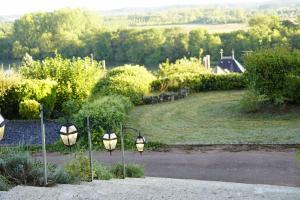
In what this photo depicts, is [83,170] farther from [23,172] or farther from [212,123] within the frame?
[212,123]

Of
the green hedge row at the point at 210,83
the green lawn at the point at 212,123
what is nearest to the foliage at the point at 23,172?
the green lawn at the point at 212,123

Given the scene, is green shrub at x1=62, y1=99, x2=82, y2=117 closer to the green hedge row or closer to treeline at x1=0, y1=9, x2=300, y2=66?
the green hedge row

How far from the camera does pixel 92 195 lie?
8023 millimetres

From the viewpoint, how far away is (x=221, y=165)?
14.2 m

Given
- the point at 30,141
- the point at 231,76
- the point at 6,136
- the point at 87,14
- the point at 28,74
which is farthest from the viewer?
the point at 87,14

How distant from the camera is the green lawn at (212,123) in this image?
1744 cm

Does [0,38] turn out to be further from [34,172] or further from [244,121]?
[34,172]

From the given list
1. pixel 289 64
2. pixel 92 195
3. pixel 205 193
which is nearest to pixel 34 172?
pixel 92 195

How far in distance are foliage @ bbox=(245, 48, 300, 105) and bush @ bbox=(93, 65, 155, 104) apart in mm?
6365

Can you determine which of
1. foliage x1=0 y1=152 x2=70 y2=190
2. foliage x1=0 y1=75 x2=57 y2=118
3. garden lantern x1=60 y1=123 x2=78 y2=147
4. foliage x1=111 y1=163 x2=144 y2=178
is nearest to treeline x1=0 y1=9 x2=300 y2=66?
foliage x1=0 y1=75 x2=57 y2=118

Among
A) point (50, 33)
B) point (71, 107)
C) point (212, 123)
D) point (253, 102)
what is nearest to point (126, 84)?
point (71, 107)

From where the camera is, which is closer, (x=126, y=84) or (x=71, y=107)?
(x=71, y=107)

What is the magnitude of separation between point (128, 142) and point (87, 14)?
262ft

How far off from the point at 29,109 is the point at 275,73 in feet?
33.9
